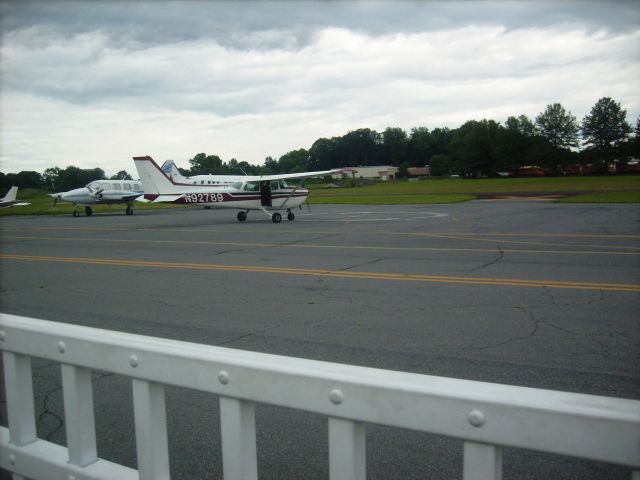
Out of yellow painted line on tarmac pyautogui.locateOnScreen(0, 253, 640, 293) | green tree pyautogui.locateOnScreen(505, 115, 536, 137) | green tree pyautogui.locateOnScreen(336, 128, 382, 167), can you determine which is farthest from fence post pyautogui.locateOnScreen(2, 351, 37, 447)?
green tree pyautogui.locateOnScreen(336, 128, 382, 167)

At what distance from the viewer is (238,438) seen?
5.99ft

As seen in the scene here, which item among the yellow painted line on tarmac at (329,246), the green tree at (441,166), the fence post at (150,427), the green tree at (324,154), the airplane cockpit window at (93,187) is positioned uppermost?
the green tree at (324,154)

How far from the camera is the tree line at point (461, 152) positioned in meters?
61.8

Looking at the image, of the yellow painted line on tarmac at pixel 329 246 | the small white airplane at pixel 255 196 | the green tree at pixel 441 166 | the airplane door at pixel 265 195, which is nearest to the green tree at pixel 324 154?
the green tree at pixel 441 166

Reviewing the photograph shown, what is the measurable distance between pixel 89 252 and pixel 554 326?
43.1 ft

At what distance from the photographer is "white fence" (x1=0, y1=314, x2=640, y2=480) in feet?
4.54

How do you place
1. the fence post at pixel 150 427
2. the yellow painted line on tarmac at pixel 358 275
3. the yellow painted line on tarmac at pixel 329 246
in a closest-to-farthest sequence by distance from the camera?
the fence post at pixel 150 427 → the yellow painted line on tarmac at pixel 358 275 → the yellow painted line on tarmac at pixel 329 246

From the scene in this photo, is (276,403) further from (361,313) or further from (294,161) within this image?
(294,161)

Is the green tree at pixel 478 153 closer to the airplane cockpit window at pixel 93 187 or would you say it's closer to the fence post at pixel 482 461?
the airplane cockpit window at pixel 93 187

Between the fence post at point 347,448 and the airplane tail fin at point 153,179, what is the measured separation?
28353 mm

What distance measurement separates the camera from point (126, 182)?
37.7 meters

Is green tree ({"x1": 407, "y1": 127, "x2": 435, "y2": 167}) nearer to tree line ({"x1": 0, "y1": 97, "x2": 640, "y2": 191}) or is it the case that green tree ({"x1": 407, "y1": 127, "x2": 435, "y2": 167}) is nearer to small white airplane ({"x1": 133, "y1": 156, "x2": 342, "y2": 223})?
tree line ({"x1": 0, "y1": 97, "x2": 640, "y2": 191})

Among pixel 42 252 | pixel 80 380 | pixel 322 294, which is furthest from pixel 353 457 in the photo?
pixel 42 252

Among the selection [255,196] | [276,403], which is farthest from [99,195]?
[276,403]
